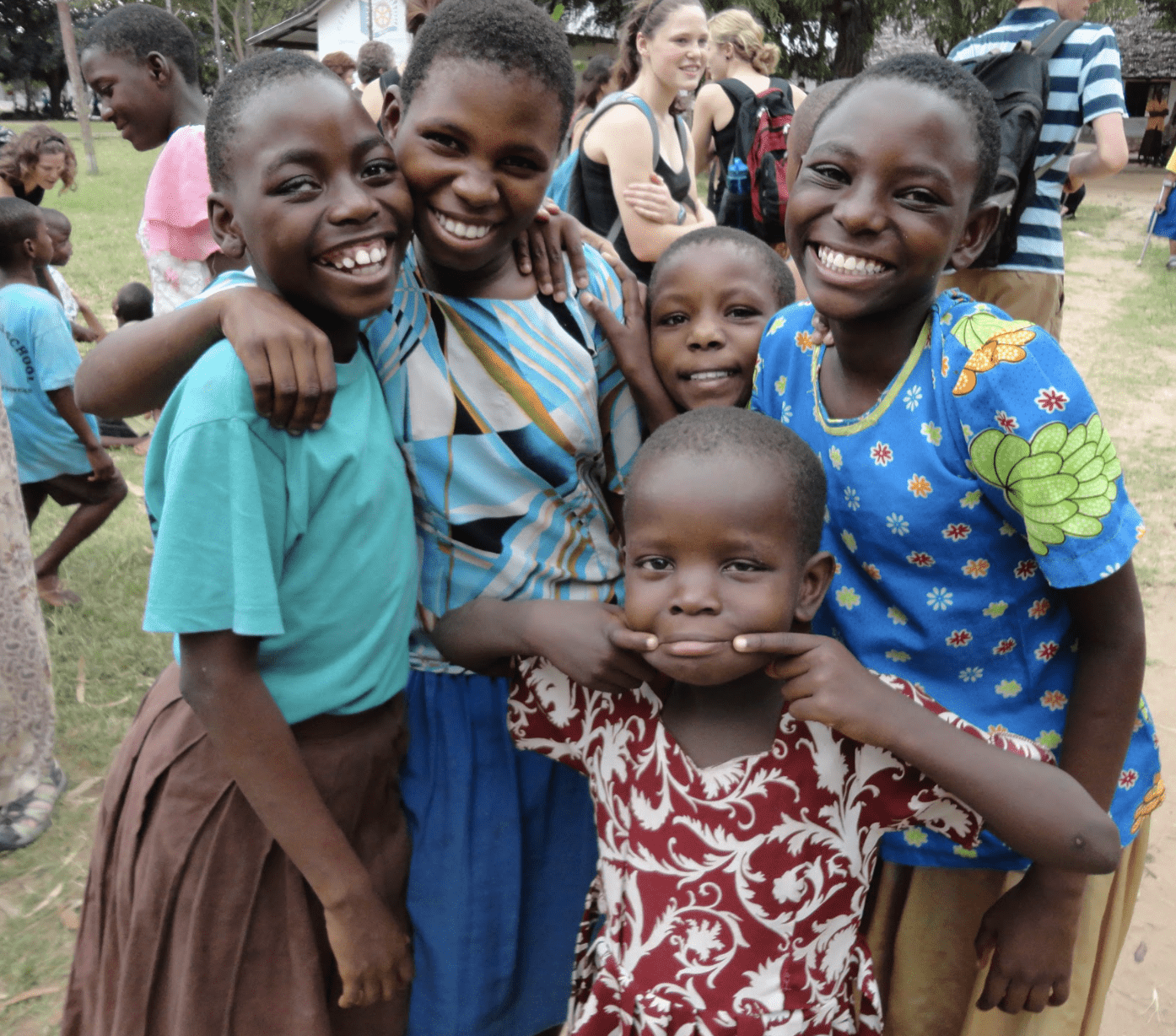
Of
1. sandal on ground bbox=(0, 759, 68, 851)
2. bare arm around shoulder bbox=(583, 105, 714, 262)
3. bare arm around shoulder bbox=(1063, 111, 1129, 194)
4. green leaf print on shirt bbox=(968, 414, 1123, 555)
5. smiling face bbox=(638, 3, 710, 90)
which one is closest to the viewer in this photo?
green leaf print on shirt bbox=(968, 414, 1123, 555)

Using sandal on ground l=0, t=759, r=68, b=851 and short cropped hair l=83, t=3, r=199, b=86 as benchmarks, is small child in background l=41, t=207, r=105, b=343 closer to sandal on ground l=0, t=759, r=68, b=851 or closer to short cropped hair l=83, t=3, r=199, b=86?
short cropped hair l=83, t=3, r=199, b=86

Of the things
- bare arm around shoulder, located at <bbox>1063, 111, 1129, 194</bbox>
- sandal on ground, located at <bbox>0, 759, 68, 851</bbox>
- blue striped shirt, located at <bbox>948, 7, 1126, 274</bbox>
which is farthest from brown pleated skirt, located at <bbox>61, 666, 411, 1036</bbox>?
bare arm around shoulder, located at <bbox>1063, 111, 1129, 194</bbox>

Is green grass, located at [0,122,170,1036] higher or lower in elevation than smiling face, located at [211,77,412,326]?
lower

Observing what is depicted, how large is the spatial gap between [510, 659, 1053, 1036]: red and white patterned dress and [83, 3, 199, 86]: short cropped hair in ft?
10.8

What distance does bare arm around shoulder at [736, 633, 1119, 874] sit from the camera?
1.24 metres

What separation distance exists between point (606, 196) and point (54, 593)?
9.58 feet

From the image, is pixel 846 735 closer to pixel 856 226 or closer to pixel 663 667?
pixel 663 667

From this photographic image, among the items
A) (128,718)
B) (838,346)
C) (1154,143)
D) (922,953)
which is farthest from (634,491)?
(1154,143)

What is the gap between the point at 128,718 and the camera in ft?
12.0

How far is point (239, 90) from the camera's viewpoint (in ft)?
4.75

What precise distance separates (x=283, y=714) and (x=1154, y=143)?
1186 inches

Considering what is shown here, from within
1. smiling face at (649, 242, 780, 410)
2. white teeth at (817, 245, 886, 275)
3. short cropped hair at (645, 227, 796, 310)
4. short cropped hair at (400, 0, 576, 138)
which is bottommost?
smiling face at (649, 242, 780, 410)

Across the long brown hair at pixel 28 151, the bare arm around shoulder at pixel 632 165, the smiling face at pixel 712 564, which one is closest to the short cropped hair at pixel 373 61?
the long brown hair at pixel 28 151

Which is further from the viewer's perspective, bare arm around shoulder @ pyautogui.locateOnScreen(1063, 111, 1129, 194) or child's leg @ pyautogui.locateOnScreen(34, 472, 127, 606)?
child's leg @ pyautogui.locateOnScreen(34, 472, 127, 606)
